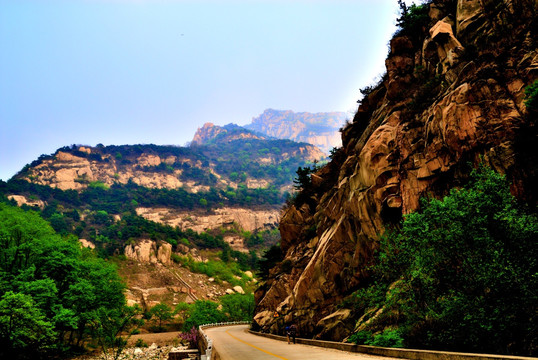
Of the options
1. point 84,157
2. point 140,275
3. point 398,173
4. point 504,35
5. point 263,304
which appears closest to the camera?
point 504,35

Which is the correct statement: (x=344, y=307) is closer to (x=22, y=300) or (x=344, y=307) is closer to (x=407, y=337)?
(x=407, y=337)

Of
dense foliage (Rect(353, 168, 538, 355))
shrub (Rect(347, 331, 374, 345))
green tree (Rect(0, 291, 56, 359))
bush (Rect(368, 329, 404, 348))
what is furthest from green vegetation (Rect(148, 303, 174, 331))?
dense foliage (Rect(353, 168, 538, 355))

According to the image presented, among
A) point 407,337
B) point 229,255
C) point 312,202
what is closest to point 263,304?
point 312,202

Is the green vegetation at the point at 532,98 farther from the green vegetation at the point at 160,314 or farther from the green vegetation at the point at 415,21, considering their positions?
the green vegetation at the point at 160,314

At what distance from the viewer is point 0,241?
99.8ft

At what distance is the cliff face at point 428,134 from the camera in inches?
555

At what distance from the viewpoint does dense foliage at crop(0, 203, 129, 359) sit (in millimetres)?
24469

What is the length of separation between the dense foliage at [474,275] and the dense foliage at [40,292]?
21.2 metres

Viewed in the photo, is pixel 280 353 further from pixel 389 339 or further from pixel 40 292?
pixel 40 292

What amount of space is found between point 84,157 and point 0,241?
186 meters

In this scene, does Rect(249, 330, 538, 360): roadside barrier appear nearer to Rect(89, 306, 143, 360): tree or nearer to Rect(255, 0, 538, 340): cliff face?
Rect(255, 0, 538, 340): cliff face

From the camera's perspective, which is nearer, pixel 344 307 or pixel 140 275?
pixel 344 307

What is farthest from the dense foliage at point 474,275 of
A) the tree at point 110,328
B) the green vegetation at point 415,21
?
the green vegetation at point 415,21

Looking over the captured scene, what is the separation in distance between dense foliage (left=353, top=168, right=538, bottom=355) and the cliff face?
3379 millimetres
